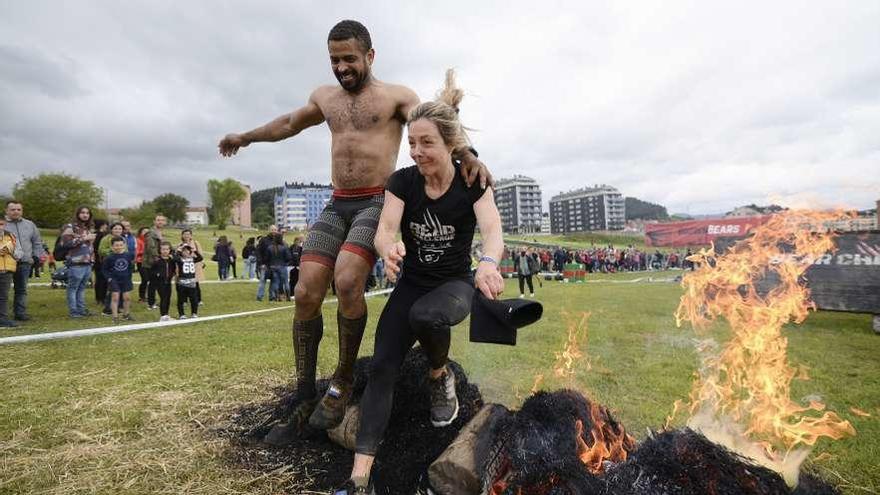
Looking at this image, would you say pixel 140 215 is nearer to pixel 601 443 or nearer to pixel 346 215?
pixel 346 215

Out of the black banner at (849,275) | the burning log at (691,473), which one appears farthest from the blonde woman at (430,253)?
the black banner at (849,275)

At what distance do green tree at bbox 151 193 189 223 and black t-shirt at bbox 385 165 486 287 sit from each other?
123m

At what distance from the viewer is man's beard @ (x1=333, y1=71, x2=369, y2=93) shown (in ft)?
12.3

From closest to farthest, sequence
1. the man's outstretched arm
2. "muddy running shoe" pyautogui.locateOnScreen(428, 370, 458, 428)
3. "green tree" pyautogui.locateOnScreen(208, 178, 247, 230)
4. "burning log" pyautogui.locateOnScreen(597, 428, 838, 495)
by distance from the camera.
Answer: "burning log" pyautogui.locateOnScreen(597, 428, 838, 495) → "muddy running shoe" pyautogui.locateOnScreen(428, 370, 458, 428) → the man's outstretched arm → "green tree" pyautogui.locateOnScreen(208, 178, 247, 230)

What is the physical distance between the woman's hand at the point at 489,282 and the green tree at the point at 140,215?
9553 centimetres

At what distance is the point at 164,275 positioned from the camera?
1023 centimetres

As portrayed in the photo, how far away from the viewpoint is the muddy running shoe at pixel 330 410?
346 cm

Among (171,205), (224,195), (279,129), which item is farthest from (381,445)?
(224,195)

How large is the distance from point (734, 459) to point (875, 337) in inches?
411

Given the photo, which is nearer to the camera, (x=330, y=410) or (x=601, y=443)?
(x=601, y=443)

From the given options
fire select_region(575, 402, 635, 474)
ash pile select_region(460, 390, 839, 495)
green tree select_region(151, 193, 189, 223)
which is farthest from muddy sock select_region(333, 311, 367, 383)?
green tree select_region(151, 193, 189, 223)

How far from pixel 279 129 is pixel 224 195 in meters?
136

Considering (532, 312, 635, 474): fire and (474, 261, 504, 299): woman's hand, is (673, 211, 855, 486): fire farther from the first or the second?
(474, 261, 504, 299): woman's hand

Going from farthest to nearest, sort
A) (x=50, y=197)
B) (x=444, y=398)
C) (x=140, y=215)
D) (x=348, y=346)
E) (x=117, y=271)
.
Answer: (x=140, y=215) < (x=50, y=197) < (x=117, y=271) < (x=348, y=346) < (x=444, y=398)
